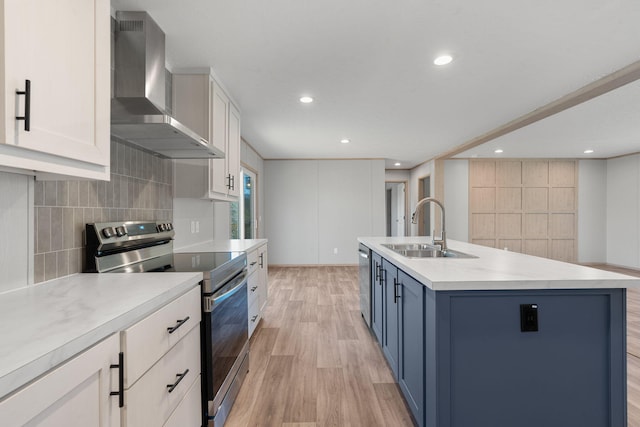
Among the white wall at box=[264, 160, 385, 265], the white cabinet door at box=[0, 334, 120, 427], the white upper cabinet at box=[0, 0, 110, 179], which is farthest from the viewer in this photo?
the white wall at box=[264, 160, 385, 265]

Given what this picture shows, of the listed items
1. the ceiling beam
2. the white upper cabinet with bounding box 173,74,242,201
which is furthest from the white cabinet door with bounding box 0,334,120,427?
the ceiling beam

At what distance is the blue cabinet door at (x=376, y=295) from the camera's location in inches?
98.4

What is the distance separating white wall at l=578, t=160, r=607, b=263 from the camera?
6.82m

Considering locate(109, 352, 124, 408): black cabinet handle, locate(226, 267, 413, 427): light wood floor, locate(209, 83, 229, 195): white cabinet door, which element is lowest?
locate(226, 267, 413, 427): light wood floor

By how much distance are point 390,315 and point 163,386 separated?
1.50 meters

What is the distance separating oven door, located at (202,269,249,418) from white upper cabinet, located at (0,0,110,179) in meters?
0.80

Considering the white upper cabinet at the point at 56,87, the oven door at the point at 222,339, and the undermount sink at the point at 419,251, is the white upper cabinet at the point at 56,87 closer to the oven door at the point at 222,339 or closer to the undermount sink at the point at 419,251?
the oven door at the point at 222,339

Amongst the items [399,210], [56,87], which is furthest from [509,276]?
[399,210]

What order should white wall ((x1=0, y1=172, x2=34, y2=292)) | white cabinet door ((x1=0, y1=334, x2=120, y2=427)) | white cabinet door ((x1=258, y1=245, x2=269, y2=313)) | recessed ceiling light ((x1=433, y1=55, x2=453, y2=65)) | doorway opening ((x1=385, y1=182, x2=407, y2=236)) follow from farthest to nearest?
doorway opening ((x1=385, y1=182, x2=407, y2=236)) < white cabinet door ((x1=258, y1=245, x2=269, y2=313)) < recessed ceiling light ((x1=433, y1=55, x2=453, y2=65)) < white wall ((x1=0, y1=172, x2=34, y2=292)) < white cabinet door ((x1=0, y1=334, x2=120, y2=427))

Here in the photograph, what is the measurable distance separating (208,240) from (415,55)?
2560 millimetres

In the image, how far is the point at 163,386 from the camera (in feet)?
3.65

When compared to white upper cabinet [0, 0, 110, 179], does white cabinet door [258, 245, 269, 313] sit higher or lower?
lower

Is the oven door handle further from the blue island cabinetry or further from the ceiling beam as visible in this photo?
the ceiling beam

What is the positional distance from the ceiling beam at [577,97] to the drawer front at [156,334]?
3.71 metres
